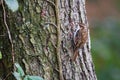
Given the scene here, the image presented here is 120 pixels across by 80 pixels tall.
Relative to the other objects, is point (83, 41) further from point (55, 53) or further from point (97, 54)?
point (97, 54)

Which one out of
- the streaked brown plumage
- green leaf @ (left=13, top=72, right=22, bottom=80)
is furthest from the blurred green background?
green leaf @ (left=13, top=72, right=22, bottom=80)

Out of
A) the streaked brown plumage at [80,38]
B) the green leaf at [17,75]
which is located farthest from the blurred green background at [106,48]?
the green leaf at [17,75]

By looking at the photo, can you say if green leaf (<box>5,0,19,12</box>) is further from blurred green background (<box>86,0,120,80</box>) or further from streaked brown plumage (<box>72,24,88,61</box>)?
blurred green background (<box>86,0,120,80</box>)

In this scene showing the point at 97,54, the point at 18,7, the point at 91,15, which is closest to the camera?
the point at 18,7

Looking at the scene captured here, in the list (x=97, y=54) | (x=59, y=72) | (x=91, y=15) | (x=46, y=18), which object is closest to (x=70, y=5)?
(x=46, y=18)

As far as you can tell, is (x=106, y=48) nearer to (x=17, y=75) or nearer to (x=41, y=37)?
(x=41, y=37)

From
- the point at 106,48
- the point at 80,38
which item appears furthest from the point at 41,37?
the point at 106,48
